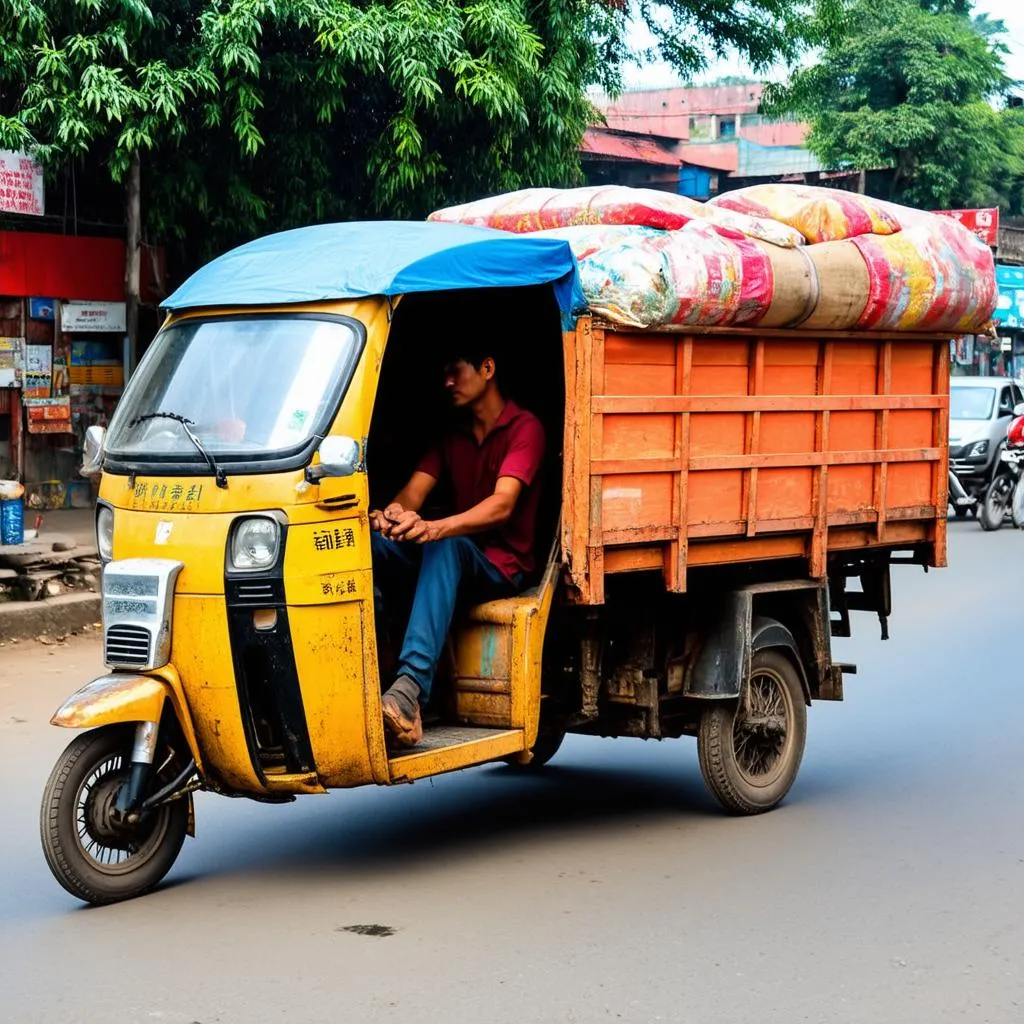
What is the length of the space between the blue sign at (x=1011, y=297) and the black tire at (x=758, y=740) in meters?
35.3

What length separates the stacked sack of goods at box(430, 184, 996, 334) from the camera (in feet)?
19.8

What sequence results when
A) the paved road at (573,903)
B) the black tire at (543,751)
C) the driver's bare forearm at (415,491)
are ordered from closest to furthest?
1. the paved road at (573,903)
2. the driver's bare forearm at (415,491)
3. the black tire at (543,751)

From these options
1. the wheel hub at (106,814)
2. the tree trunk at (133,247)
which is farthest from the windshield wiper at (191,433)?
the tree trunk at (133,247)

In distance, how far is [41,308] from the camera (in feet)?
55.2

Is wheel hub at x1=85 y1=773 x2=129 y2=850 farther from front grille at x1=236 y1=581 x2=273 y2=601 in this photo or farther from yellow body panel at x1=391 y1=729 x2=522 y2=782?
yellow body panel at x1=391 y1=729 x2=522 y2=782

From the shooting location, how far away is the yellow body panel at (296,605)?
5254 millimetres

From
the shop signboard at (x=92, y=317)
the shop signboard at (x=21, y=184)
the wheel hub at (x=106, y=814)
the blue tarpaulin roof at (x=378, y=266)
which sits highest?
the shop signboard at (x=21, y=184)

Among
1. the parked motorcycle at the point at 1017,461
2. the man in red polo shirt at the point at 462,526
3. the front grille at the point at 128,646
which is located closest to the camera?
the front grille at the point at 128,646

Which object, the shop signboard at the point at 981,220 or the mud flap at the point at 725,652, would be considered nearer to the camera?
the mud flap at the point at 725,652

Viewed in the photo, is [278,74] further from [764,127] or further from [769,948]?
[764,127]

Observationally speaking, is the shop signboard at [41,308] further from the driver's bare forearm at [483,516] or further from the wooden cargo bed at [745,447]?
the driver's bare forearm at [483,516]

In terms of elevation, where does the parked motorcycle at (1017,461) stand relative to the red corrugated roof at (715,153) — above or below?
below

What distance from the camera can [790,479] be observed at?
6.88 metres

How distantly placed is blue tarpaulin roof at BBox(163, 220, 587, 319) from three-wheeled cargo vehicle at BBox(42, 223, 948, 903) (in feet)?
0.04
